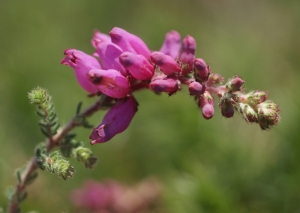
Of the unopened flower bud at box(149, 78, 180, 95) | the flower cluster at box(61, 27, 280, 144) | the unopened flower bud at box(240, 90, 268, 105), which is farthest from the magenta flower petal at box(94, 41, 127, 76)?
the unopened flower bud at box(240, 90, 268, 105)

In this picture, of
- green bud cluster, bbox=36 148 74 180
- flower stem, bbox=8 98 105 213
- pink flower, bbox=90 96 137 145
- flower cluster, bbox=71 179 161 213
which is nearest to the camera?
green bud cluster, bbox=36 148 74 180

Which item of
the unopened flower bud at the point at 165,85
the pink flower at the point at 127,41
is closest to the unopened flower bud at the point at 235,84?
the unopened flower bud at the point at 165,85

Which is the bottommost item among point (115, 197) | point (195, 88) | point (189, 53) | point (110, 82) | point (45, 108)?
point (115, 197)

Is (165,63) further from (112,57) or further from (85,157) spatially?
(85,157)

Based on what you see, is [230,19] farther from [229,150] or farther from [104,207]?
[104,207]

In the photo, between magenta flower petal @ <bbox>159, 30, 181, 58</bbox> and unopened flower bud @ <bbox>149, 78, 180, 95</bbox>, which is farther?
magenta flower petal @ <bbox>159, 30, 181, 58</bbox>

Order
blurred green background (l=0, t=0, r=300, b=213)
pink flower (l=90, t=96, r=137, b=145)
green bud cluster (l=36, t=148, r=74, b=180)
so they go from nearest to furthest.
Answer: green bud cluster (l=36, t=148, r=74, b=180), pink flower (l=90, t=96, r=137, b=145), blurred green background (l=0, t=0, r=300, b=213)

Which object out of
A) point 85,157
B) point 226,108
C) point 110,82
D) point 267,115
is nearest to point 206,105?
point 226,108

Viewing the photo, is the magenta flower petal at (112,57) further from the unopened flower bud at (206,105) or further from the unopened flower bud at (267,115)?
the unopened flower bud at (267,115)

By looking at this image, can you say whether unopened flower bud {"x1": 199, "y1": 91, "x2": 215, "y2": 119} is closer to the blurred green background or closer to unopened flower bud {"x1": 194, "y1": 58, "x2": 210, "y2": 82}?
unopened flower bud {"x1": 194, "y1": 58, "x2": 210, "y2": 82}
